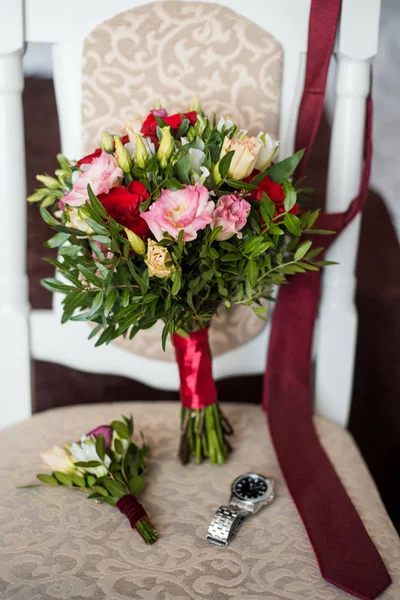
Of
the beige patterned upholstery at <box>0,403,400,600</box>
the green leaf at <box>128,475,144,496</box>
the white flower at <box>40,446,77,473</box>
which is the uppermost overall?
the white flower at <box>40,446,77,473</box>

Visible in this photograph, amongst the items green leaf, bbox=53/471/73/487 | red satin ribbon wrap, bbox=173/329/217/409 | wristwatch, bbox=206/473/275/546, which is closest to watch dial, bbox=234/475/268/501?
wristwatch, bbox=206/473/275/546

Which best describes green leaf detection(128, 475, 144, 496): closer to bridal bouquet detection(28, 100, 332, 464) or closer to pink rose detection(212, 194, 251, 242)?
bridal bouquet detection(28, 100, 332, 464)

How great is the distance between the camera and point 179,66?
3.24 ft

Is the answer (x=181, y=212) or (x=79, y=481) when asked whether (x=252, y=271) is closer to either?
(x=181, y=212)

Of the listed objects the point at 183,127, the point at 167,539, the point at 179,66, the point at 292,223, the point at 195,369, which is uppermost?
the point at 179,66

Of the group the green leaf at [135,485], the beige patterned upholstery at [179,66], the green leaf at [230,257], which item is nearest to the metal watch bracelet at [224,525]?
the green leaf at [135,485]

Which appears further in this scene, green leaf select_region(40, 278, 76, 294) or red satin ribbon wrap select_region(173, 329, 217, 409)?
red satin ribbon wrap select_region(173, 329, 217, 409)

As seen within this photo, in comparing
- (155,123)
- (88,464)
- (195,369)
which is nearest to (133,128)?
(155,123)

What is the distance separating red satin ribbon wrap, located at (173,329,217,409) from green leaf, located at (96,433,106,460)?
0.15 meters

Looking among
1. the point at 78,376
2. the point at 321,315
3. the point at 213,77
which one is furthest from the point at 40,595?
the point at 78,376

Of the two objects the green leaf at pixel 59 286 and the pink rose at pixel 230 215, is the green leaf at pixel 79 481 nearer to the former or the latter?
the green leaf at pixel 59 286

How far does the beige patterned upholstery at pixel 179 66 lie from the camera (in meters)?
0.97

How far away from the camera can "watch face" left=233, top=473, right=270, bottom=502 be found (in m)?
0.85

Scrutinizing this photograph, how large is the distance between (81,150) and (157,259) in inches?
15.4
